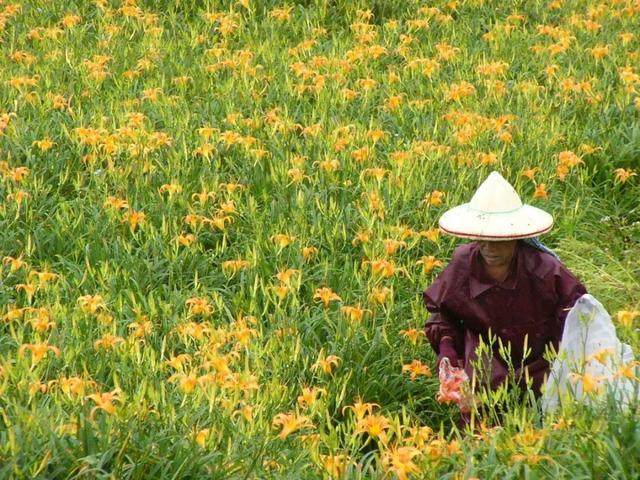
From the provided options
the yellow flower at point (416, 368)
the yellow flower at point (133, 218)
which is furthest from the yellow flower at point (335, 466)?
the yellow flower at point (133, 218)

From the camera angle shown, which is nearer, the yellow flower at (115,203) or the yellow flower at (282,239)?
the yellow flower at (282,239)

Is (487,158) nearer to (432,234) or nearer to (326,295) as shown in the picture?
(432,234)

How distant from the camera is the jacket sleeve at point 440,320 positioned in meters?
3.99

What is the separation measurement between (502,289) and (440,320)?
25cm

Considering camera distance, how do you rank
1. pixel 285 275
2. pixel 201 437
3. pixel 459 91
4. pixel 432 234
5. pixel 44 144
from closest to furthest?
pixel 201 437 → pixel 285 275 → pixel 432 234 → pixel 44 144 → pixel 459 91

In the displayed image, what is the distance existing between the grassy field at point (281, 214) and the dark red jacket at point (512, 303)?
0.65 ft

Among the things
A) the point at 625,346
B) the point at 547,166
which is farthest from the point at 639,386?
the point at 547,166

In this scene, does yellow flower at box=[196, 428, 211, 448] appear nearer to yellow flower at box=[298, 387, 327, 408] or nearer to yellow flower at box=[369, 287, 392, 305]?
yellow flower at box=[298, 387, 327, 408]

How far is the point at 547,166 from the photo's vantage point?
5.73 m

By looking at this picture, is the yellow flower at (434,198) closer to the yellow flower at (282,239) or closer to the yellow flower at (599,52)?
the yellow flower at (282,239)

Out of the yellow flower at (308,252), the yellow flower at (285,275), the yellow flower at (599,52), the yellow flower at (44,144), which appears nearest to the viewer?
the yellow flower at (285,275)

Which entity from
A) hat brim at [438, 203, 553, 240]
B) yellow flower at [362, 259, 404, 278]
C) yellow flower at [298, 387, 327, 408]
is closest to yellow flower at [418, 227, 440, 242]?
yellow flower at [362, 259, 404, 278]

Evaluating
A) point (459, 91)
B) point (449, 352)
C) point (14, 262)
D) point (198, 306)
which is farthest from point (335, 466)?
point (459, 91)

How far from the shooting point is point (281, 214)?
197 inches
